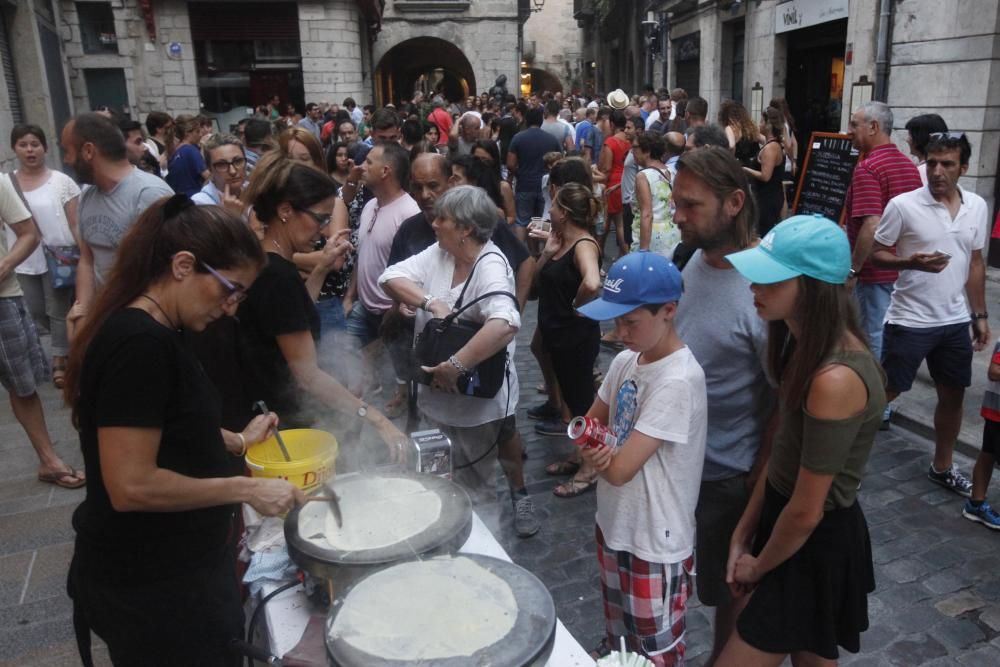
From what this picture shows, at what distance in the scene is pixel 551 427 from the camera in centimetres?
536

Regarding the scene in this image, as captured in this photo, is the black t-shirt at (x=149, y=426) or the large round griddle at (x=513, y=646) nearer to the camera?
the large round griddle at (x=513, y=646)

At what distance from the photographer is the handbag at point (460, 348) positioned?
326 cm

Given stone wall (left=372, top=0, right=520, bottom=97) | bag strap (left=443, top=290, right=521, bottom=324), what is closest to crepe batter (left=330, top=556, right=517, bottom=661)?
bag strap (left=443, top=290, right=521, bottom=324)

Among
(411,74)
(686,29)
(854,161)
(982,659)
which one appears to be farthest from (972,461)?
(411,74)

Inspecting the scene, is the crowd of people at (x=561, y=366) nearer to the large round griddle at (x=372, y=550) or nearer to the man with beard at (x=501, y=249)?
the man with beard at (x=501, y=249)

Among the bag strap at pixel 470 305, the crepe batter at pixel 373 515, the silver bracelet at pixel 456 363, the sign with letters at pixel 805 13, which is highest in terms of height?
the sign with letters at pixel 805 13

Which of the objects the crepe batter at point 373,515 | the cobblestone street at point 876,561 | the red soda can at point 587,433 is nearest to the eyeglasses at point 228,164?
the cobblestone street at point 876,561

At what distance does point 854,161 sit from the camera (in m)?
6.79

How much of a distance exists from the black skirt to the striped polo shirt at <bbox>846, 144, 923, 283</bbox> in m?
3.10

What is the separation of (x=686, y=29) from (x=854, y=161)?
47.8 ft

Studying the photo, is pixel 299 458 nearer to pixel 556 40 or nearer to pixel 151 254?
pixel 151 254

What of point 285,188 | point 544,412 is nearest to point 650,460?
point 285,188

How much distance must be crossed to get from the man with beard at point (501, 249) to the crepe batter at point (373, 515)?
1.39m

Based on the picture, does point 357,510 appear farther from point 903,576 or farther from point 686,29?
point 686,29
